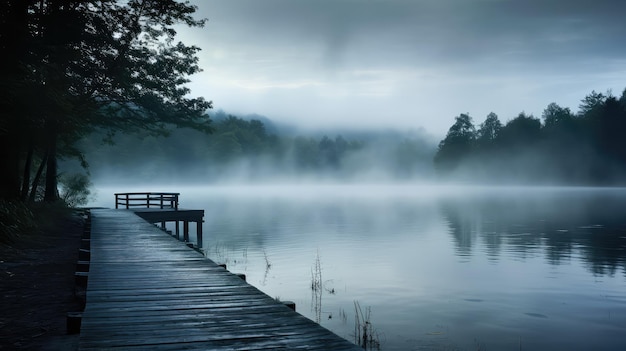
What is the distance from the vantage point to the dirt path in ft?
28.5

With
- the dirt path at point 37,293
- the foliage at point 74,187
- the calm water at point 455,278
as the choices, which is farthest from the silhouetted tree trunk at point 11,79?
the foliage at point 74,187

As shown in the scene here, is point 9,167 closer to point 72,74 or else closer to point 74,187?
point 72,74

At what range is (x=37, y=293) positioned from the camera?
12.2m

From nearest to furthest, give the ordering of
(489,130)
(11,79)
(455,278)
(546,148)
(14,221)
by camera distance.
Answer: (11,79), (14,221), (455,278), (546,148), (489,130)

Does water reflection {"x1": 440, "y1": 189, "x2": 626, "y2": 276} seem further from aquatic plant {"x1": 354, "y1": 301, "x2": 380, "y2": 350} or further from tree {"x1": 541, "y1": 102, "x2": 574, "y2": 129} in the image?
tree {"x1": 541, "y1": 102, "x2": 574, "y2": 129}

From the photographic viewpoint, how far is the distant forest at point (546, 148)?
122m

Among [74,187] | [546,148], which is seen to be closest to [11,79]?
[74,187]

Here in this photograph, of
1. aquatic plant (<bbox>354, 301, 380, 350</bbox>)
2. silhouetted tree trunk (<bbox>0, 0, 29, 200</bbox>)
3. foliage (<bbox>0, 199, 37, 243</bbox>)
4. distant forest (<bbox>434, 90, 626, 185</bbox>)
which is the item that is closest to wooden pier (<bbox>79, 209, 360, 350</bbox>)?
aquatic plant (<bbox>354, 301, 380, 350</bbox>)

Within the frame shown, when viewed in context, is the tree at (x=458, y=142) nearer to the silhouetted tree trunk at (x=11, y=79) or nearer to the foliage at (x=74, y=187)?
the foliage at (x=74, y=187)

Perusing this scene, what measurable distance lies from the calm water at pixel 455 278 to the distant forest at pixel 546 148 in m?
83.7

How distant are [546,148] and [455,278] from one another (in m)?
128

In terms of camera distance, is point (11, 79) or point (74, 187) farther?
Answer: point (74, 187)

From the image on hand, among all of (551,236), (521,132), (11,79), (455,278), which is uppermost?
(521,132)

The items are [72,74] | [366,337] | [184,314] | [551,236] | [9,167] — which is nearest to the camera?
[184,314]
